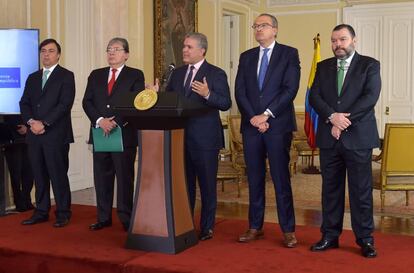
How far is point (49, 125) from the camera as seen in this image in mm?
4852

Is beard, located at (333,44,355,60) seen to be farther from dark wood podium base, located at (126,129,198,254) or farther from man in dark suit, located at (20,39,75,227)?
man in dark suit, located at (20,39,75,227)

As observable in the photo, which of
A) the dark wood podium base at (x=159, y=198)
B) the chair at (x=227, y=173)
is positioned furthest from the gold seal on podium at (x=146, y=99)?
the chair at (x=227, y=173)

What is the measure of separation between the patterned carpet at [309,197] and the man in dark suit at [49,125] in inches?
111

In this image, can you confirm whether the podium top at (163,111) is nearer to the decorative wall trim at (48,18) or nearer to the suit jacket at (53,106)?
the suit jacket at (53,106)

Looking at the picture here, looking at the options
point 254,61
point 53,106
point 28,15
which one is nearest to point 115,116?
point 53,106

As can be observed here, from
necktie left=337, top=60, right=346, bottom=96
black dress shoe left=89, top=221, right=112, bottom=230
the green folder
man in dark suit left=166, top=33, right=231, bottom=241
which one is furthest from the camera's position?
black dress shoe left=89, top=221, right=112, bottom=230

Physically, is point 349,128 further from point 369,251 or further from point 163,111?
point 163,111

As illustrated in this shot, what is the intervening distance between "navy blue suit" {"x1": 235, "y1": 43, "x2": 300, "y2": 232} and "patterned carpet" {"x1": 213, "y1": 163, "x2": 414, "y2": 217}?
2683 millimetres

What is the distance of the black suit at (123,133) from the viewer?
4641 millimetres

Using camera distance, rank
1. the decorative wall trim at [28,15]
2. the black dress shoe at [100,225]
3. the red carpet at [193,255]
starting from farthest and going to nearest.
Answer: the decorative wall trim at [28,15] → the black dress shoe at [100,225] → the red carpet at [193,255]

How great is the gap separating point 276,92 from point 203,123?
1.78 ft

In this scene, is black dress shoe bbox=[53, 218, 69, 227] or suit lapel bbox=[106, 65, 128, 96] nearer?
suit lapel bbox=[106, 65, 128, 96]

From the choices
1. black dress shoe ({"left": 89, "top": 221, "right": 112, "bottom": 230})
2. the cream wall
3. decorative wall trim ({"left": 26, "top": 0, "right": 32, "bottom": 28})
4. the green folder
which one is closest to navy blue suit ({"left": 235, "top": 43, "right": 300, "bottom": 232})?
the green folder

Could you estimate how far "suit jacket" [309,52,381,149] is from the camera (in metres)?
3.84
